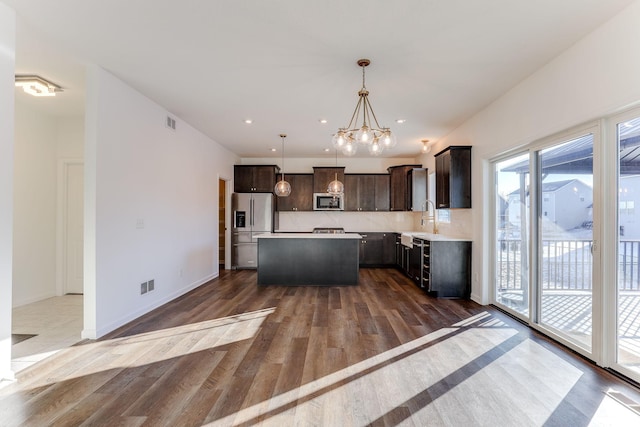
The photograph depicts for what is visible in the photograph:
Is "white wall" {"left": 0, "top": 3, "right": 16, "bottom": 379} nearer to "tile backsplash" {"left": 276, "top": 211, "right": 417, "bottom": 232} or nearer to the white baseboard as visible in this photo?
the white baseboard

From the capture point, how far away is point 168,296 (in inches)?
187

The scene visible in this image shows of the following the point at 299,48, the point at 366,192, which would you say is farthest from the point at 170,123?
the point at 366,192

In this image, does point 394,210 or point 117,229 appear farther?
point 394,210

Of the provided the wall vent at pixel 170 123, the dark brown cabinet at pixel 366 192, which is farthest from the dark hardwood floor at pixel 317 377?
the dark brown cabinet at pixel 366 192

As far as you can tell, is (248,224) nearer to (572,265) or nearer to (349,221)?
(349,221)

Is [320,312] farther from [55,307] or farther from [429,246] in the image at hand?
[55,307]

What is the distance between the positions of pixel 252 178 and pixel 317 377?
236 inches

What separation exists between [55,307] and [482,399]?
5137 millimetres

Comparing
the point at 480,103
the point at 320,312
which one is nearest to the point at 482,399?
the point at 320,312

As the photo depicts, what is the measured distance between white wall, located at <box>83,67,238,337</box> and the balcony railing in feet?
15.3

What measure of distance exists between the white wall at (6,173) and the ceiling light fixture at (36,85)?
1388mm

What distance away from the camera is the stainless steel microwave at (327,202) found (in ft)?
26.6

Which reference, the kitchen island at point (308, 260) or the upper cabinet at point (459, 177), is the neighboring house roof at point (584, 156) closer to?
Result: the upper cabinet at point (459, 177)

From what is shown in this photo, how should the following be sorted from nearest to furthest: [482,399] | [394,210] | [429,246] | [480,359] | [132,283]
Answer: [482,399], [480,359], [132,283], [429,246], [394,210]
